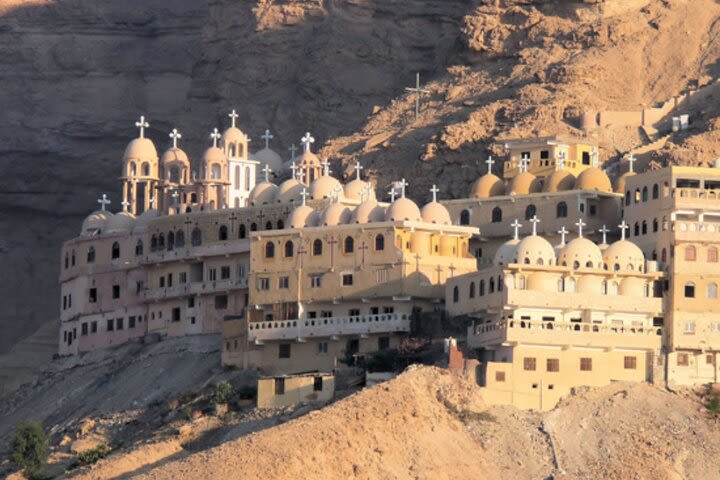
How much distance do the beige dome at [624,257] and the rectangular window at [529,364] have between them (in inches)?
212

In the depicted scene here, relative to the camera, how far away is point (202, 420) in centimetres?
10850

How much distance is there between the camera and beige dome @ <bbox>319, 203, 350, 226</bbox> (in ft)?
379

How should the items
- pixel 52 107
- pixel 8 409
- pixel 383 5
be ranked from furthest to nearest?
1. pixel 52 107
2. pixel 383 5
3. pixel 8 409

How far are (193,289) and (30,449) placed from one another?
13889mm

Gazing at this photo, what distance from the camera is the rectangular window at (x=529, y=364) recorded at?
105 meters

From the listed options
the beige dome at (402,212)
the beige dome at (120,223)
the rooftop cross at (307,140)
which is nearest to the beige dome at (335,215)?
the beige dome at (402,212)

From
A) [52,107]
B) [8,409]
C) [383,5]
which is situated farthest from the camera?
[52,107]

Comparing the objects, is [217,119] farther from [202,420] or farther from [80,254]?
[202,420]

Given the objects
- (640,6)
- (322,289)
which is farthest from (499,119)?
(322,289)

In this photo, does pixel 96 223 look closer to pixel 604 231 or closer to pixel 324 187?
pixel 324 187

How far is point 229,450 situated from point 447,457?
7.37 metres

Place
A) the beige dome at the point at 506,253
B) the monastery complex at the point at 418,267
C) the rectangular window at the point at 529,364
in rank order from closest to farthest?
the rectangular window at the point at 529,364, the monastery complex at the point at 418,267, the beige dome at the point at 506,253

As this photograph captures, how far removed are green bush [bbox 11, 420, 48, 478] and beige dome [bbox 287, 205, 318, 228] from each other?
41.7ft

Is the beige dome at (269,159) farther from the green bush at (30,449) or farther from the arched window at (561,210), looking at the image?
the green bush at (30,449)
